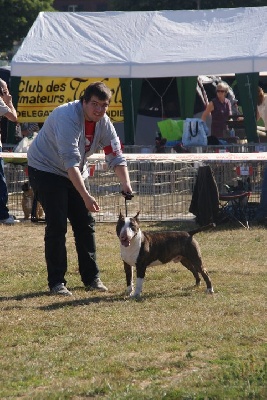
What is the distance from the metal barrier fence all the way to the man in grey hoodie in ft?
15.0

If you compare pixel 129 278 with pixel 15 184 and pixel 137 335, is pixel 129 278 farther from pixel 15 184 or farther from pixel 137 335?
pixel 15 184

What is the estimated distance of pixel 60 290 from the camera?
8.10 m

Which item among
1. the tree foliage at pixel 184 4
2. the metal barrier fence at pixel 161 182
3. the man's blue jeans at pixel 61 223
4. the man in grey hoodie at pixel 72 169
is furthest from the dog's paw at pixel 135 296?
the tree foliage at pixel 184 4

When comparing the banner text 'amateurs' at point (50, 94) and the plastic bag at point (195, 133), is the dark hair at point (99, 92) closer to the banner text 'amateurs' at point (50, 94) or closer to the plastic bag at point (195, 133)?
the plastic bag at point (195, 133)

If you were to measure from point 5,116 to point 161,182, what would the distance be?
2.30 meters

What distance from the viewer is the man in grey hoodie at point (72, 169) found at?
7578 millimetres

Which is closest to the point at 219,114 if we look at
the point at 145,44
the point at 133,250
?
the point at 145,44

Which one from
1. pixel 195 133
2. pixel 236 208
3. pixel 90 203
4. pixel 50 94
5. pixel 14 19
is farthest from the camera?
pixel 14 19

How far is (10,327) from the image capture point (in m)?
6.84

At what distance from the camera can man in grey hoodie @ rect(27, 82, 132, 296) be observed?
24.9 feet

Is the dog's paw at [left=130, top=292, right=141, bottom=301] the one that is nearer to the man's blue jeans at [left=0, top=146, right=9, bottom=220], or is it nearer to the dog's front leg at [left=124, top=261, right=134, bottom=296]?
the dog's front leg at [left=124, top=261, right=134, bottom=296]

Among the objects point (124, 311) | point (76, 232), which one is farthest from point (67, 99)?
point (124, 311)

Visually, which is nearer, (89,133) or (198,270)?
(89,133)

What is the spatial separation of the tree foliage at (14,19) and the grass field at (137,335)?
110 feet
